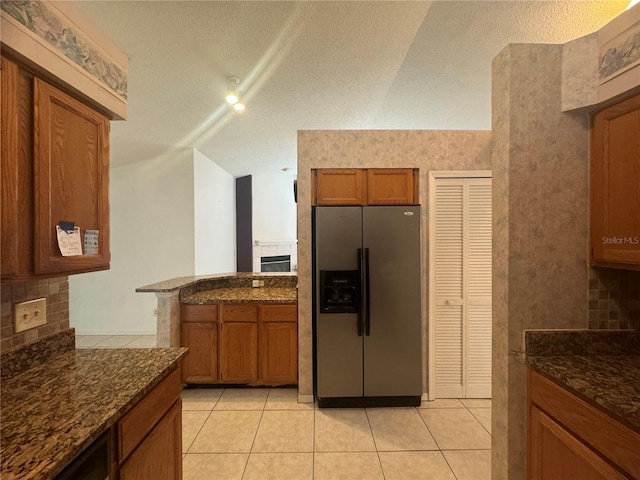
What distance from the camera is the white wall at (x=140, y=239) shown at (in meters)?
4.28

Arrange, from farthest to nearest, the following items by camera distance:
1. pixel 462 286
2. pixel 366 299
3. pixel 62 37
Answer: pixel 462 286 < pixel 366 299 < pixel 62 37

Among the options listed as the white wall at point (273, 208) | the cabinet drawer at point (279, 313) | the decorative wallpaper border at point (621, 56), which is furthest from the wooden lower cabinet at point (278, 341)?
the white wall at point (273, 208)

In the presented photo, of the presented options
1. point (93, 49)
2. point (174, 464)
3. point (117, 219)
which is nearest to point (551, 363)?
point (174, 464)

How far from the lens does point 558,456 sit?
3.95 feet

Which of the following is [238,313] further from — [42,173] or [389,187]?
[42,173]

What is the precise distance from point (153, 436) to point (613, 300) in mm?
2194

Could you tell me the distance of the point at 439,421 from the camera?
238cm

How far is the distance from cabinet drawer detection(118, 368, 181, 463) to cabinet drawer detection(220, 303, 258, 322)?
1.39 metres

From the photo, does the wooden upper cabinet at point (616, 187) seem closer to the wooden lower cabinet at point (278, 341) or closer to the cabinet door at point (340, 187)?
the cabinet door at point (340, 187)

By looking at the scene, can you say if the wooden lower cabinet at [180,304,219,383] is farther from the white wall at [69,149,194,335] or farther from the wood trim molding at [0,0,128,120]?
the wood trim molding at [0,0,128,120]

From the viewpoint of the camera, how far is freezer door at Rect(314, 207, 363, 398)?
98.4 inches

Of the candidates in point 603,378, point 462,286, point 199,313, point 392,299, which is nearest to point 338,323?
point 392,299

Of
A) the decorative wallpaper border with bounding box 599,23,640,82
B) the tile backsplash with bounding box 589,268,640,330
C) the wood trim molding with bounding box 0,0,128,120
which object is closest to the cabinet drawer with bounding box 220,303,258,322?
the wood trim molding with bounding box 0,0,128,120

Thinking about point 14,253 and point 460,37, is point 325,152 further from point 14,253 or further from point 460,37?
point 14,253
